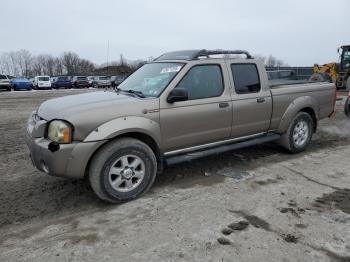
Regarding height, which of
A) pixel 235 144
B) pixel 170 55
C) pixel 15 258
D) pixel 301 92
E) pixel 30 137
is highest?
pixel 170 55

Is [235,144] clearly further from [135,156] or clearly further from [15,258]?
[15,258]

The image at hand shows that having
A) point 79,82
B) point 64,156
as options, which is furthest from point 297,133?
point 79,82

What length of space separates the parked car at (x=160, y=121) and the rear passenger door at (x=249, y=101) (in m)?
0.02

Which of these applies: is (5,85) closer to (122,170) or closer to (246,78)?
(246,78)

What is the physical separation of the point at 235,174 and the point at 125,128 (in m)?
2.02

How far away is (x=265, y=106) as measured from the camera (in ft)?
18.8

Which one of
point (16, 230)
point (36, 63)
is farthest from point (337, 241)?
point (36, 63)

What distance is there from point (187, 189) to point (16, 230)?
2.16 metres

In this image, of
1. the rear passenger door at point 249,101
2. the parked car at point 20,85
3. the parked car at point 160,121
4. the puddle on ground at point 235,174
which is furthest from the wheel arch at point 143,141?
the parked car at point 20,85

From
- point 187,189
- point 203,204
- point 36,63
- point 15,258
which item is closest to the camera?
point 15,258

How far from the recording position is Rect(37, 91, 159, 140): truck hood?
3.96 meters

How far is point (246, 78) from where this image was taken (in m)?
5.59

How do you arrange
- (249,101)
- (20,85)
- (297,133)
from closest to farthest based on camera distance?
(249,101) < (297,133) < (20,85)

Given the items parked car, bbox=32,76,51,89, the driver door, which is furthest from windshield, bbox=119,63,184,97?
parked car, bbox=32,76,51,89
